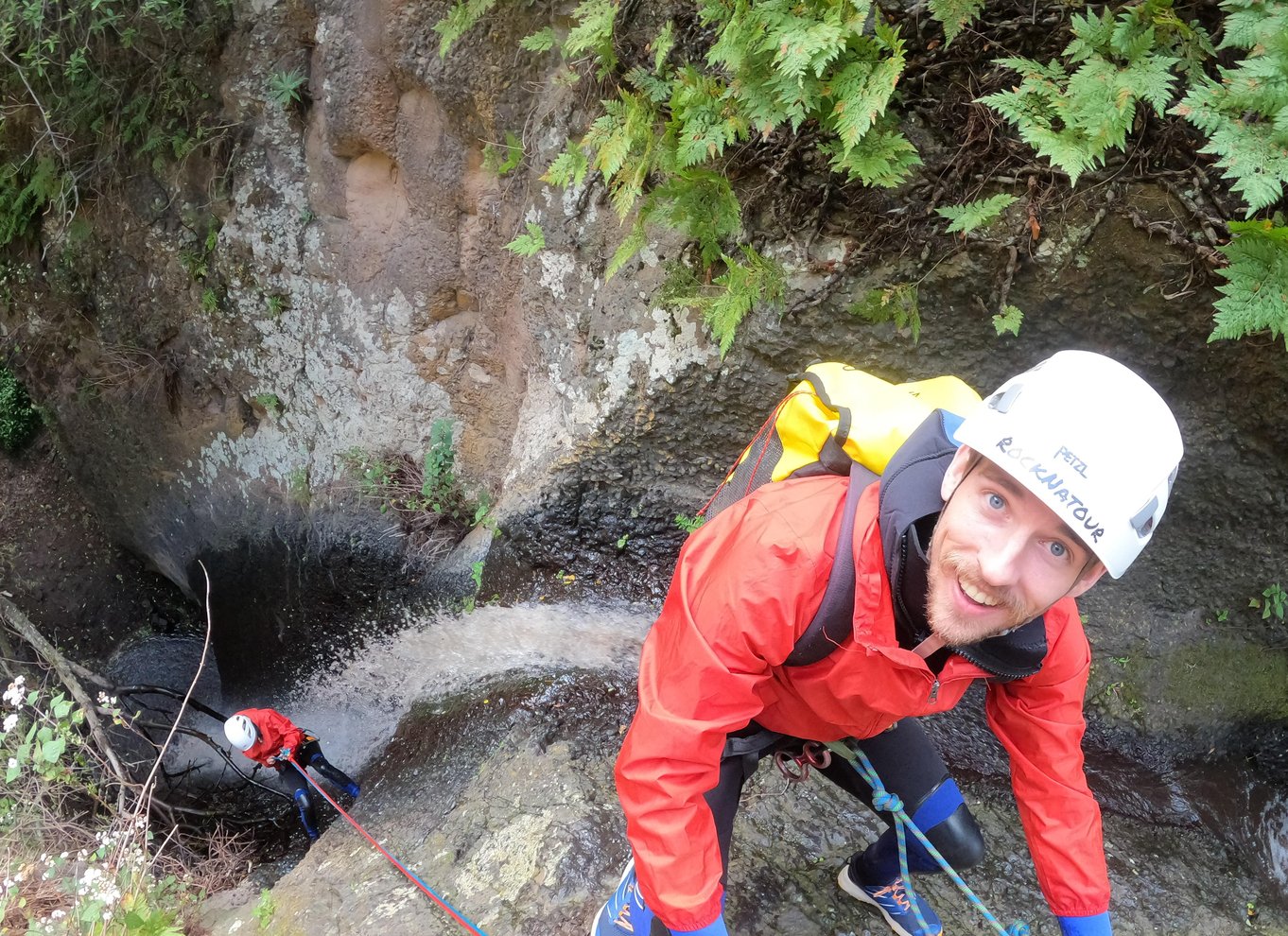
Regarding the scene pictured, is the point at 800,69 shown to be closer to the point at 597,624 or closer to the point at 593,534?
the point at 593,534

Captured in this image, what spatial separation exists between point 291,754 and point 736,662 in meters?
6.13

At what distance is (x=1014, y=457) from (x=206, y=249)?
322 inches

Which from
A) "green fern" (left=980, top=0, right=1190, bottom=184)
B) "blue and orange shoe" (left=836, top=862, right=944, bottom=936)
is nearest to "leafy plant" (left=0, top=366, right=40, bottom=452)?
"blue and orange shoe" (left=836, top=862, right=944, bottom=936)

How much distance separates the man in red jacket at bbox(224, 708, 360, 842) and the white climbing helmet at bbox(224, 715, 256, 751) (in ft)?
0.17

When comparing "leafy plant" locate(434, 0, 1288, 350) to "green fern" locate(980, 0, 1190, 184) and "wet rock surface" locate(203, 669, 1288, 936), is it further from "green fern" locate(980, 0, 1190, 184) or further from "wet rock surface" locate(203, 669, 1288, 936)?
"wet rock surface" locate(203, 669, 1288, 936)

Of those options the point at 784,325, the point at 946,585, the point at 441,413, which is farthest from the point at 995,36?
the point at 441,413

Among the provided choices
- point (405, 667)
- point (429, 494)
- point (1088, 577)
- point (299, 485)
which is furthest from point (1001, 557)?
point (299, 485)

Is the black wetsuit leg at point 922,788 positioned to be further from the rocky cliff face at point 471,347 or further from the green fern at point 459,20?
the green fern at point 459,20

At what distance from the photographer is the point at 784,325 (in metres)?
4.58

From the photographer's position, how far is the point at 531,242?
18.6 feet

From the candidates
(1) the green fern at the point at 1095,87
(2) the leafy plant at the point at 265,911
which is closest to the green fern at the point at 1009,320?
(1) the green fern at the point at 1095,87

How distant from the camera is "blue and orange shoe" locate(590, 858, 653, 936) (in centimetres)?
277

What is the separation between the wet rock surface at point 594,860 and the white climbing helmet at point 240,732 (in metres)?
1.55

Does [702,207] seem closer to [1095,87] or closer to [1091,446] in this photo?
[1095,87]
